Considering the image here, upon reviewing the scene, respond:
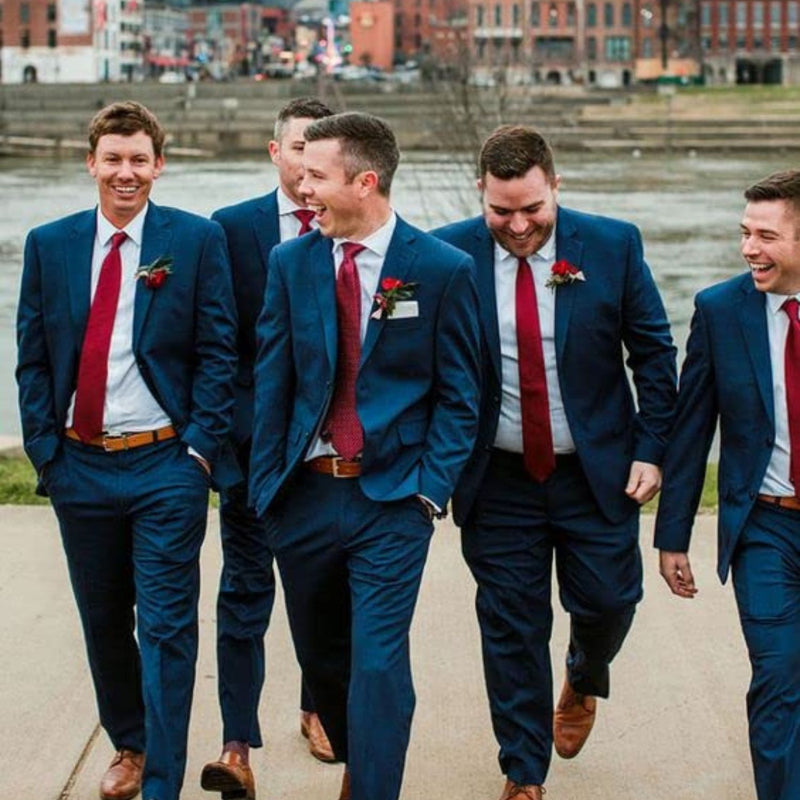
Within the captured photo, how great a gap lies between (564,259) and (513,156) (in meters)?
0.41

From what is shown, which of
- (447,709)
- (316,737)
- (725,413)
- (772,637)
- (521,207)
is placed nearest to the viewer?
(772,637)

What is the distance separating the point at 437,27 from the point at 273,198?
11466 cm

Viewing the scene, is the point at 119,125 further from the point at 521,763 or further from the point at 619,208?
the point at 619,208

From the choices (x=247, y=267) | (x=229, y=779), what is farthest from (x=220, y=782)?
(x=247, y=267)

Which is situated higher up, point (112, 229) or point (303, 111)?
point (303, 111)

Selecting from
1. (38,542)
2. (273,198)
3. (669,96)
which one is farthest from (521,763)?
(669,96)

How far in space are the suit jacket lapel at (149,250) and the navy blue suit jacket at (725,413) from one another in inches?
Result: 56.8

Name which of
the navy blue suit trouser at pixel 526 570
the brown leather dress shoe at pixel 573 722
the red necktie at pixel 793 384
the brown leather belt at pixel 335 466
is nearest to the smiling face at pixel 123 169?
the brown leather belt at pixel 335 466

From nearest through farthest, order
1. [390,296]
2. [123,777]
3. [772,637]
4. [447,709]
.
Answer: [772,637] → [390,296] → [123,777] → [447,709]

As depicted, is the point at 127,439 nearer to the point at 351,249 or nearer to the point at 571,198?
the point at 351,249

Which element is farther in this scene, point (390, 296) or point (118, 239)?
point (118, 239)

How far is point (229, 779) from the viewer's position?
505 cm

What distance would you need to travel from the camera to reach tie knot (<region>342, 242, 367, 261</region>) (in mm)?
4652

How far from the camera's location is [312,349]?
15.2ft
